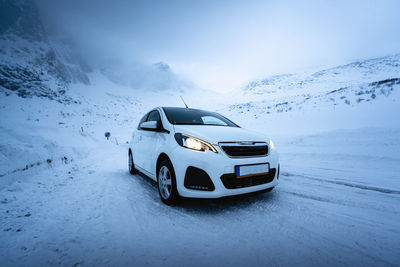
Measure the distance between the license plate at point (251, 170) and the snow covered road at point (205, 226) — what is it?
461mm

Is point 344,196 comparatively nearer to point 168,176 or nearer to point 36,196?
point 168,176

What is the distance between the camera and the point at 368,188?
9.39 ft

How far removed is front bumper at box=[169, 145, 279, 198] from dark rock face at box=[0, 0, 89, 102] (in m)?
46.1

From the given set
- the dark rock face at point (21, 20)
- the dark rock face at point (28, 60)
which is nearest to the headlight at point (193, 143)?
the dark rock face at point (28, 60)

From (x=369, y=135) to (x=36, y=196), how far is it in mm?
8212

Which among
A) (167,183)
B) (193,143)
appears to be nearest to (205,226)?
(167,183)

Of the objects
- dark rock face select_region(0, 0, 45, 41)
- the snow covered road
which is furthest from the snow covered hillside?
dark rock face select_region(0, 0, 45, 41)

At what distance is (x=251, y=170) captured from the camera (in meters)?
2.33

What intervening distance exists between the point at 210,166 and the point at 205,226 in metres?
0.65

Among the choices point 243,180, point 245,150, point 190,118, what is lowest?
point 243,180

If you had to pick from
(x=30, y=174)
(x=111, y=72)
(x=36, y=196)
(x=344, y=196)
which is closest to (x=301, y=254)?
(x=344, y=196)

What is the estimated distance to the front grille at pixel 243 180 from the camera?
7.16 ft

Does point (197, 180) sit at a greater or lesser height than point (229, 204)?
greater

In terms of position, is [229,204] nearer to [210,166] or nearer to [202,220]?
[202,220]
